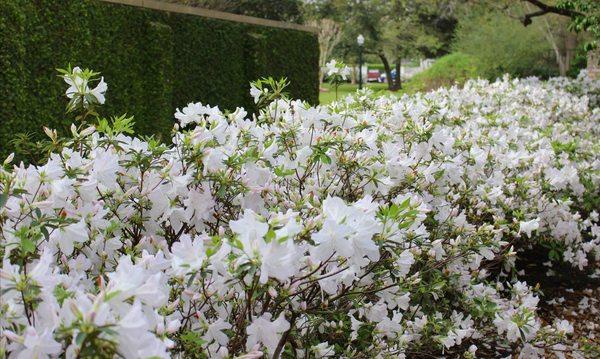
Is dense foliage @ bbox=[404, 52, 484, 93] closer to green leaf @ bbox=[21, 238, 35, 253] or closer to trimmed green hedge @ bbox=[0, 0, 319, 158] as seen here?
trimmed green hedge @ bbox=[0, 0, 319, 158]

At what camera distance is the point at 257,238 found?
1294 millimetres

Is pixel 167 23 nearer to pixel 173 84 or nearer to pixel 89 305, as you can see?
pixel 173 84

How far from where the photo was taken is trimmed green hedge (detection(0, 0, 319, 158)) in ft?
21.5

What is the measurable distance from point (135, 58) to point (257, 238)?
320 inches

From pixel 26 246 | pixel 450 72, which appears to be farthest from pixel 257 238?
pixel 450 72

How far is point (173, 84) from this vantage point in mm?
9961

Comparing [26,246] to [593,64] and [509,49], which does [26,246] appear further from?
[509,49]

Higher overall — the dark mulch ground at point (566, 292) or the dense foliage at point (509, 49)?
the dense foliage at point (509, 49)

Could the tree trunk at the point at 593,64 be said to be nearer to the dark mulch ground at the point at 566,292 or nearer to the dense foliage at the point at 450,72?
the dense foliage at the point at 450,72

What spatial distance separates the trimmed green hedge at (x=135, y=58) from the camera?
21.5 feet

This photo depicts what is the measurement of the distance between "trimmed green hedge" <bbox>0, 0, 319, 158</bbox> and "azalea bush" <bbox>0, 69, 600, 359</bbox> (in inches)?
86.2

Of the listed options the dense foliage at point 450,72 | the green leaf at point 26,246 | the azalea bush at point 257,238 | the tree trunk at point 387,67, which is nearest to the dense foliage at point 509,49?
the dense foliage at point 450,72

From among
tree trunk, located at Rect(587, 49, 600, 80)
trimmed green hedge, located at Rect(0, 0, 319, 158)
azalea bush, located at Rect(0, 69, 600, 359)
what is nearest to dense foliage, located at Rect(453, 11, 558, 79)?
tree trunk, located at Rect(587, 49, 600, 80)

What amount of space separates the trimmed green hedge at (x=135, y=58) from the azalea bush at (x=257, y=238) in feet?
7.18
